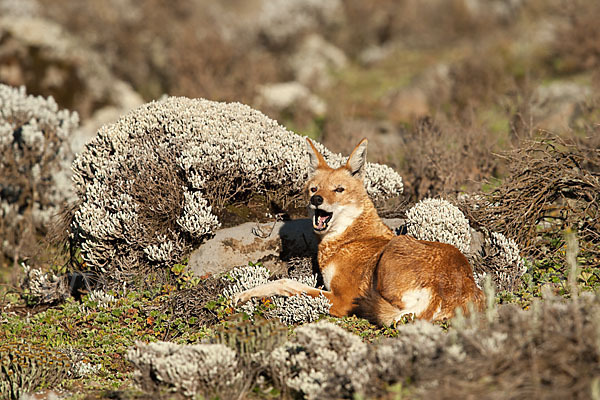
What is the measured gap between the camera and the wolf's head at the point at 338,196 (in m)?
6.73

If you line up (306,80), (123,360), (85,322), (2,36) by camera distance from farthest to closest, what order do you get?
(306,80) → (2,36) → (85,322) → (123,360)

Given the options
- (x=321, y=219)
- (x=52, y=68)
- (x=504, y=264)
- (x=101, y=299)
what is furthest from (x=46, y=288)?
(x=52, y=68)

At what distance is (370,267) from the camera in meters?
6.30

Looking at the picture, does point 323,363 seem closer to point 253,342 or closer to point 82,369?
point 253,342

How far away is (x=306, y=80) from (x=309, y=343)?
1824 cm

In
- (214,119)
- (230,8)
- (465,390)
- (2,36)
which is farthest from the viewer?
(230,8)

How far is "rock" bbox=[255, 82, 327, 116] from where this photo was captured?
18266 millimetres

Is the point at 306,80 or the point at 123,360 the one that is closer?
the point at 123,360

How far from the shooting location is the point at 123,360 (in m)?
6.15

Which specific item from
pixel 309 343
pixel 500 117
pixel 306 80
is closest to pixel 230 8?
pixel 306 80

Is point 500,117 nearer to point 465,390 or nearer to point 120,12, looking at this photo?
point 465,390

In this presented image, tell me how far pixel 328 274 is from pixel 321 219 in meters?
0.62

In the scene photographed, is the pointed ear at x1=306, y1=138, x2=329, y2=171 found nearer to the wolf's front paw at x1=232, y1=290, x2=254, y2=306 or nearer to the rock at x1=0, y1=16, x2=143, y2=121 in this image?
the wolf's front paw at x1=232, y1=290, x2=254, y2=306

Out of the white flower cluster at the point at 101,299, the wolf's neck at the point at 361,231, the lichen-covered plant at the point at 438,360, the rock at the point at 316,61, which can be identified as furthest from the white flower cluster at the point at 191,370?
the rock at the point at 316,61
